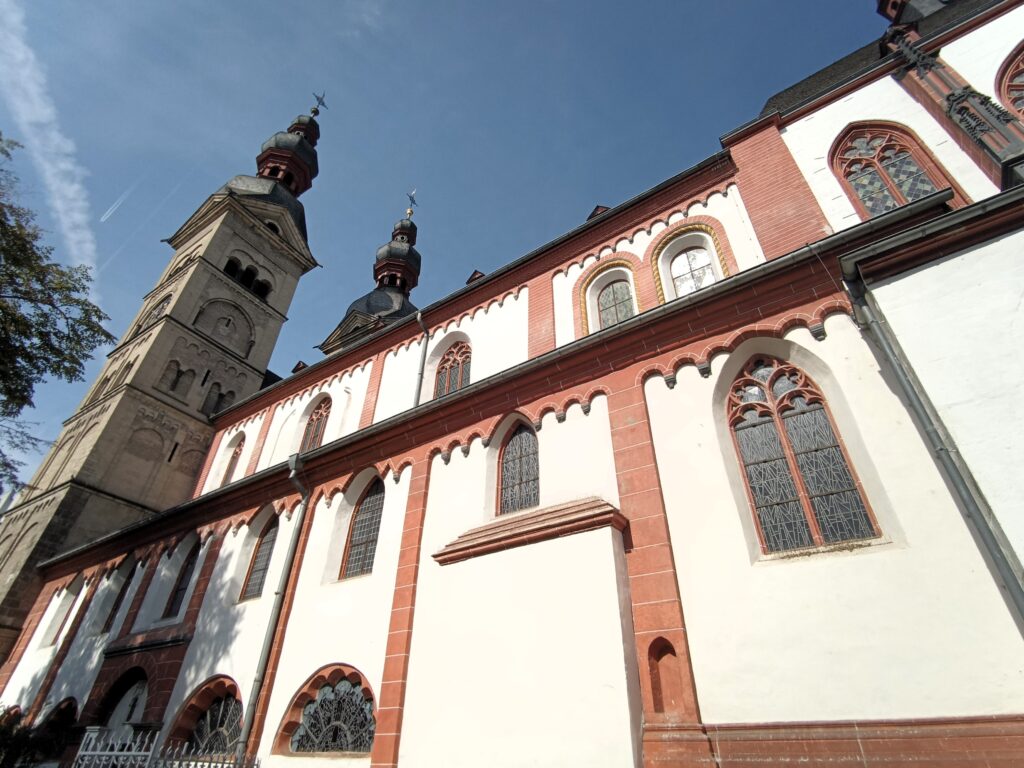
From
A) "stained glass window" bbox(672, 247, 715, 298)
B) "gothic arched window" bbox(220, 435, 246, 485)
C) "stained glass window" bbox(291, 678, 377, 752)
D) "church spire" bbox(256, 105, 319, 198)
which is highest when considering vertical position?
"church spire" bbox(256, 105, 319, 198)

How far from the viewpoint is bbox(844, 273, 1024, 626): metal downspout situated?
4.42 metres

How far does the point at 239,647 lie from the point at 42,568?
10.0m

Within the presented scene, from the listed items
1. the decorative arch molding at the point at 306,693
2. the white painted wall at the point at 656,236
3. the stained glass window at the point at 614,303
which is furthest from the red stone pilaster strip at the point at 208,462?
the stained glass window at the point at 614,303

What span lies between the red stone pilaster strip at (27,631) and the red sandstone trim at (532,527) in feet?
46.8

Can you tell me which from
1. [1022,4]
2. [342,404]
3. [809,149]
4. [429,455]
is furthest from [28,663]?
[1022,4]

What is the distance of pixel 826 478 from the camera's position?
623 centimetres

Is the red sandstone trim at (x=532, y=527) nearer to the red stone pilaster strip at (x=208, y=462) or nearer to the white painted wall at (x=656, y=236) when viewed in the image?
the white painted wall at (x=656, y=236)

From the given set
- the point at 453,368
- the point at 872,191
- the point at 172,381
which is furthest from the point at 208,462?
the point at 872,191

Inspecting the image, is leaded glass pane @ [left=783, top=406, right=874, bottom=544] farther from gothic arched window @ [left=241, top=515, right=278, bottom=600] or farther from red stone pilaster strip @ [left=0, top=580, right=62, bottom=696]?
red stone pilaster strip @ [left=0, top=580, right=62, bottom=696]

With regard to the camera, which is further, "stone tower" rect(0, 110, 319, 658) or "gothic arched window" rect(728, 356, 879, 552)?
"stone tower" rect(0, 110, 319, 658)

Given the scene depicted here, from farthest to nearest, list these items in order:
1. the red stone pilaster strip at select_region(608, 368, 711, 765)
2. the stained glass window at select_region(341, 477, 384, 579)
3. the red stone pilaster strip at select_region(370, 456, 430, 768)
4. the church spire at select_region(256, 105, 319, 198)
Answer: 1. the church spire at select_region(256, 105, 319, 198)
2. the stained glass window at select_region(341, 477, 384, 579)
3. the red stone pilaster strip at select_region(370, 456, 430, 768)
4. the red stone pilaster strip at select_region(608, 368, 711, 765)

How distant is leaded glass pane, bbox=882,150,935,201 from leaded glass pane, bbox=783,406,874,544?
12.9 feet

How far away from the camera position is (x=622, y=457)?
7.45m

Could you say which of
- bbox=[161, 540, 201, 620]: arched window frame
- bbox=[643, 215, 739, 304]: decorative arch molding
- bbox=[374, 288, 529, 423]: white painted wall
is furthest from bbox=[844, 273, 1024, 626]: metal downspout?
bbox=[161, 540, 201, 620]: arched window frame
